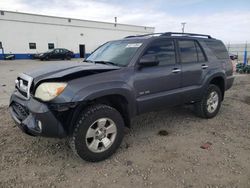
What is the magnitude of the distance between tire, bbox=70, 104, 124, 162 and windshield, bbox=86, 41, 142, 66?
2.94ft

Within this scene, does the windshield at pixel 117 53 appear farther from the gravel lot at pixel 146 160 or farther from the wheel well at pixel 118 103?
the gravel lot at pixel 146 160

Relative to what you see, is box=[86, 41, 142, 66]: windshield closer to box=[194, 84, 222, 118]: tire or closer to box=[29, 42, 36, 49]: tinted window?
box=[194, 84, 222, 118]: tire

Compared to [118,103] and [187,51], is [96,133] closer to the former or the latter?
[118,103]

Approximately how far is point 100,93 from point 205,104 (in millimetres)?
2735

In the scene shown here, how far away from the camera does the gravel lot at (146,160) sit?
2633mm

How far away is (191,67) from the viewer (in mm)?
4148

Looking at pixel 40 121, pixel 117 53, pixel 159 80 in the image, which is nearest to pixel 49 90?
pixel 40 121

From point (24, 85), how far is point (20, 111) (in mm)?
383

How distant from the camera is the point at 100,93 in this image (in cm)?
283

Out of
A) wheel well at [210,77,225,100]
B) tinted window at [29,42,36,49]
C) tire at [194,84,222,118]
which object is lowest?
tire at [194,84,222,118]

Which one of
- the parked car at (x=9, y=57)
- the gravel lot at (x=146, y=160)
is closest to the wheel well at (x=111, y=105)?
the gravel lot at (x=146, y=160)

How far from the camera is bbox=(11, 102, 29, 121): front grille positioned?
2.88 m

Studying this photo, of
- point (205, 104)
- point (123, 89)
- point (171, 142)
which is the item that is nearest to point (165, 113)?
point (205, 104)

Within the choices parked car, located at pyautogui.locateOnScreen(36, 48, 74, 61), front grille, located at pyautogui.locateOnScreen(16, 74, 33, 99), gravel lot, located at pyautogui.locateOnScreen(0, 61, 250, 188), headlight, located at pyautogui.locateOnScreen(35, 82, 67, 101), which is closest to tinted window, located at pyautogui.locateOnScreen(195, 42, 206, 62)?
gravel lot, located at pyautogui.locateOnScreen(0, 61, 250, 188)
